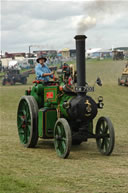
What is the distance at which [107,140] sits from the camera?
810 cm

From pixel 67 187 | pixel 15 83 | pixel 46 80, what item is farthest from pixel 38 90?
pixel 15 83

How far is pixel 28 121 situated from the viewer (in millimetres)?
8953

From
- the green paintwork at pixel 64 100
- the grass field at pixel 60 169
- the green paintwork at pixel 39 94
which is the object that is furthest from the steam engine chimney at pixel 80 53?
the grass field at pixel 60 169

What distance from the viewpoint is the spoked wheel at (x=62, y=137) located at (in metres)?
7.51

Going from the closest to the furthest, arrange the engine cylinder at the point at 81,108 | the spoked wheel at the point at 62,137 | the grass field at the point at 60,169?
the grass field at the point at 60,169 < the spoked wheel at the point at 62,137 < the engine cylinder at the point at 81,108

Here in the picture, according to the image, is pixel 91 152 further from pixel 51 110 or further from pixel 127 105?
pixel 127 105

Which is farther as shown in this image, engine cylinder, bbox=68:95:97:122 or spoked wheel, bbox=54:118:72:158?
engine cylinder, bbox=68:95:97:122

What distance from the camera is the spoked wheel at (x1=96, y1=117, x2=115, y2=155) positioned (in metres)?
7.81

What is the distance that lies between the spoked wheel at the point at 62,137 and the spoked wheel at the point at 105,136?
72 cm

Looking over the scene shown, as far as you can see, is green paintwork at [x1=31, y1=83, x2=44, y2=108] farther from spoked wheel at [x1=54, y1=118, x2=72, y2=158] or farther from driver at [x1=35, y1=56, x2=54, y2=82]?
spoked wheel at [x1=54, y1=118, x2=72, y2=158]

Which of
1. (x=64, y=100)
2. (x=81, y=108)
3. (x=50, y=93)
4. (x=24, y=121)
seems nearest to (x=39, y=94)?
(x=50, y=93)

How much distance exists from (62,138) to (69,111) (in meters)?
0.52

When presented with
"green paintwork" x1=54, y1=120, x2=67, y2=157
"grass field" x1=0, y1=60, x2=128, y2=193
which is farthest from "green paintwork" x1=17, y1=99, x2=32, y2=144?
"green paintwork" x1=54, y1=120, x2=67, y2=157

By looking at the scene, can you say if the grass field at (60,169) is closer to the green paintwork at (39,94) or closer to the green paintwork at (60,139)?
the green paintwork at (60,139)
